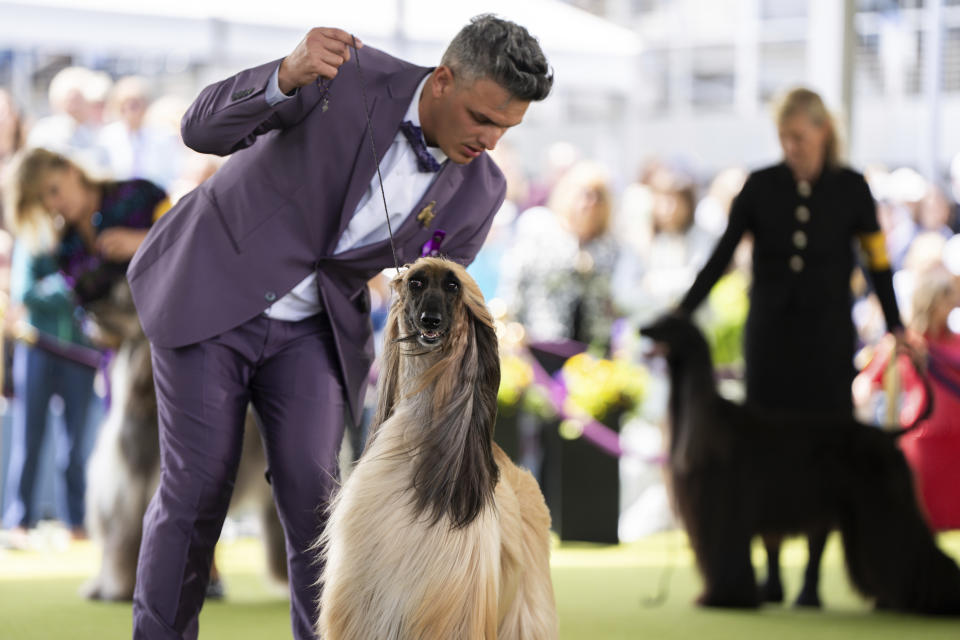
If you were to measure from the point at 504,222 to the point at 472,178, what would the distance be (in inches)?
159

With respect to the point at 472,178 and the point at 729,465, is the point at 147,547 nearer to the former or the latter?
the point at 472,178

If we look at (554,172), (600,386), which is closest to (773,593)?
(600,386)

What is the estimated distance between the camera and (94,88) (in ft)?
18.3

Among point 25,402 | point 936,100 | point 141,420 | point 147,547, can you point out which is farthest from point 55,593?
point 936,100

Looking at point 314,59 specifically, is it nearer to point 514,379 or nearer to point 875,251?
point 875,251

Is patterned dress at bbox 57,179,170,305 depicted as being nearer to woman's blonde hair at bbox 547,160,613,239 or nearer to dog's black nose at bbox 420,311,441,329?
woman's blonde hair at bbox 547,160,613,239

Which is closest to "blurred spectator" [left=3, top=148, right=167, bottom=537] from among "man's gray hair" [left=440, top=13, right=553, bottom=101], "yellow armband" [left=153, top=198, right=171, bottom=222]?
"yellow armband" [left=153, top=198, right=171, bottom=222]

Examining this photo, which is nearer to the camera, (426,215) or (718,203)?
(426,215)

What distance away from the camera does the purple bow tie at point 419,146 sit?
228 cm

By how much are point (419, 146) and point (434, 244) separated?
0.18 meters

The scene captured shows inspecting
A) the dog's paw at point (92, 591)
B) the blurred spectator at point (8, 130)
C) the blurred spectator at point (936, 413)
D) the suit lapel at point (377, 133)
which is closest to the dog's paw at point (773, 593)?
the blurred spectator at point (936, 413)

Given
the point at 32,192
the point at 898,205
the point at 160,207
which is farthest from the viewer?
the point at 898,205

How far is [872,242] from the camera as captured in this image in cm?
405

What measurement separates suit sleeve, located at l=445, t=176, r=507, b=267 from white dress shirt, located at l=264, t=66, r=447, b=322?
150 mm
